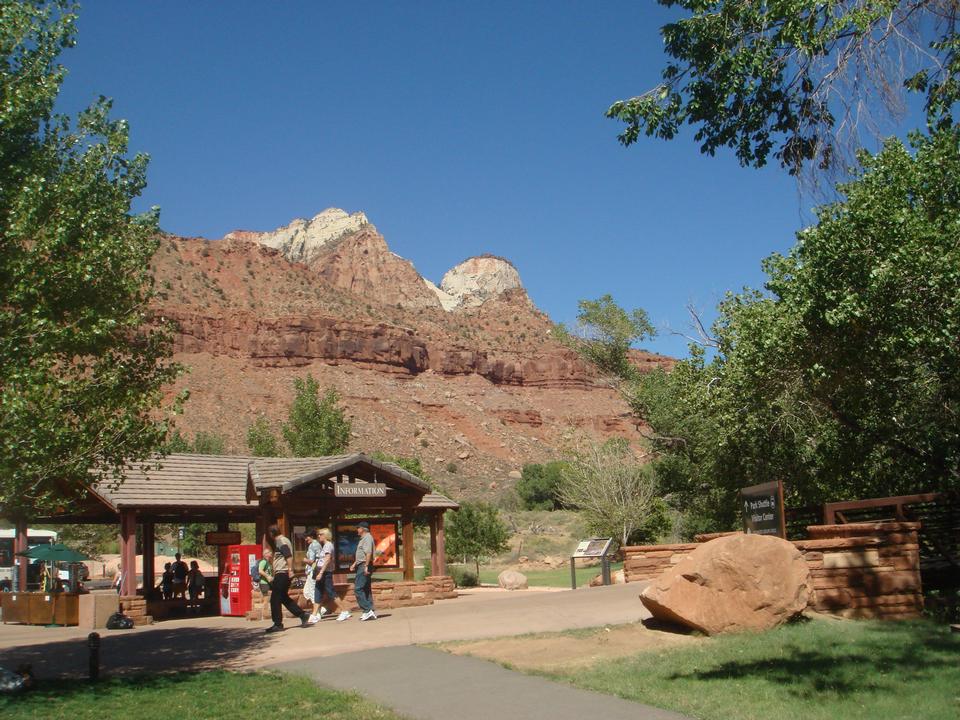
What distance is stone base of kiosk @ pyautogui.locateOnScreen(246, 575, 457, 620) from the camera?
19391mm

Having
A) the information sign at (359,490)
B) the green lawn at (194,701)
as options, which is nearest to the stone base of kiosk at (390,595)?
the information sign at (359,490)

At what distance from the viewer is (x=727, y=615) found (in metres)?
11.9

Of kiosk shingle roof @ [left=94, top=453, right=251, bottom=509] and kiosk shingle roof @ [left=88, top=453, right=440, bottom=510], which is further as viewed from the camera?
kiosk shingle roof @ [left=94, top=453, right=251, bottom=509]

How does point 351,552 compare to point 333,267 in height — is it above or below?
below

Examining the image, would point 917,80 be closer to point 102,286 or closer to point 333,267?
point 102,286

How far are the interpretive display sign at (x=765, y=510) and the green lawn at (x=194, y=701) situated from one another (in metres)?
7.63

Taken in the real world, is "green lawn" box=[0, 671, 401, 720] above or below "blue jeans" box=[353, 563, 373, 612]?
below

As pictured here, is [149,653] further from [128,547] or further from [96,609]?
[128,547]

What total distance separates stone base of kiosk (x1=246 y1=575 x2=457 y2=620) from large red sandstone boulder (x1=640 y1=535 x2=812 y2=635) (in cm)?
867

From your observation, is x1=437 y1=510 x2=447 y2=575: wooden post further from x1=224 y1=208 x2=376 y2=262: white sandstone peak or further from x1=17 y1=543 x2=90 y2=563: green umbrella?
x1=224 y1=208 x2=376 y2=262: white sandstone peak

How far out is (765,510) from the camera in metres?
14.9

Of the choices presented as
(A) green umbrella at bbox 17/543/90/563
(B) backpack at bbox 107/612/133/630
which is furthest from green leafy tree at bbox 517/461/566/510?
(B) backpack at bbox 107/612/133/630

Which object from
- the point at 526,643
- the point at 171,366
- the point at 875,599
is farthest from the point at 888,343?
the point at 171,366

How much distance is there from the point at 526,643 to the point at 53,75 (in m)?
10.3
